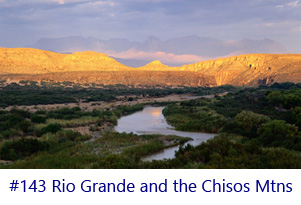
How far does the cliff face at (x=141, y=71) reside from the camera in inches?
3585

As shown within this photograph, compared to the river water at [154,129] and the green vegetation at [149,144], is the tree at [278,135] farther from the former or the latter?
the river water at [154,129]

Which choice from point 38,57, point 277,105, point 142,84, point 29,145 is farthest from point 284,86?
point 38,57

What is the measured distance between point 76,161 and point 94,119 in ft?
42.7

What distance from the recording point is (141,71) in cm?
10400

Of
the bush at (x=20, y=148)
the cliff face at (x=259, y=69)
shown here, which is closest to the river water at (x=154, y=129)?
the bush at (x=20, y=148)

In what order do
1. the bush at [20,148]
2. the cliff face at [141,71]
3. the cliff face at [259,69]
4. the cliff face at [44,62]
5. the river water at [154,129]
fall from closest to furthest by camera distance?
the bush at [20,148] < the river water at [154,129] < the cliff face at [259,69] < the cliff face at [141,71] < the cliff face at [44,62]

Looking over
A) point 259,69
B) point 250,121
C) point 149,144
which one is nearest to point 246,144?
point 149,144

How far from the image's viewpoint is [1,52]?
119 meters

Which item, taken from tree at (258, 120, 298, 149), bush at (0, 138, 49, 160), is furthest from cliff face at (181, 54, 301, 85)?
bush at (0, 138, 49, 160)

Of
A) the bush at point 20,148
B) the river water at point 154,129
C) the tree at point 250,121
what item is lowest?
the river water at point 154,129

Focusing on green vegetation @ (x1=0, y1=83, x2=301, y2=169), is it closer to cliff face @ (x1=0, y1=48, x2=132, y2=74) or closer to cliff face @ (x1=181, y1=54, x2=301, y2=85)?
cliff face @ (x1=181, y1=54, x2=301, y2=85)

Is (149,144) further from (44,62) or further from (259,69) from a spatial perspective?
(44,62)

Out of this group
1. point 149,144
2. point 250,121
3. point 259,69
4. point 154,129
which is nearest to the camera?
point 149,144

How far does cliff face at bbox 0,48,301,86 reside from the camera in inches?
3585
